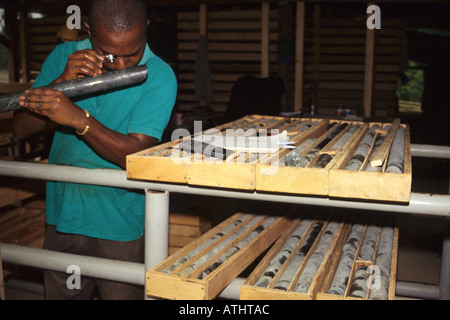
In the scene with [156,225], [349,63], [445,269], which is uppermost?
[349,63]

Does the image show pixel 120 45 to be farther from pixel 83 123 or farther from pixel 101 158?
pixel 101 158

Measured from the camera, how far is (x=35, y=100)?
2043mm

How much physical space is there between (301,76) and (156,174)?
7.97 metres

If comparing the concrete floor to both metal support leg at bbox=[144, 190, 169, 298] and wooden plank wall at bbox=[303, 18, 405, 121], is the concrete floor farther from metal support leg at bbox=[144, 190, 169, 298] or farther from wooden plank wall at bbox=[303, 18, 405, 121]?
wooden plank wall at bbox=[303, 18, 405, 121]

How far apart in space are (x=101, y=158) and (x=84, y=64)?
0.57 metres

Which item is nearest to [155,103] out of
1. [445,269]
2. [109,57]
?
[109,57]

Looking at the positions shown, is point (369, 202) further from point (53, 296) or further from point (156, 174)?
point (53, 296)

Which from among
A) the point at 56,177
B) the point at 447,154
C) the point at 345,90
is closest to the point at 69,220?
the point at 56,177

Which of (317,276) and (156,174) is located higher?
→ (156,174)

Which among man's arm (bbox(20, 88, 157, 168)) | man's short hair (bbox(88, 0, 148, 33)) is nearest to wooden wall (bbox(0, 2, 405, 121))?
man's short hair (bbox(88, 0, 148, 33))

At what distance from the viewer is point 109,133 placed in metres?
2.30
